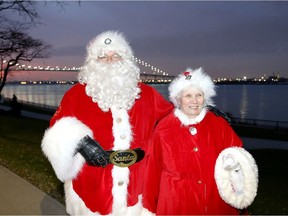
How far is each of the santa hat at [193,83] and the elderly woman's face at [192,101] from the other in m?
0.05

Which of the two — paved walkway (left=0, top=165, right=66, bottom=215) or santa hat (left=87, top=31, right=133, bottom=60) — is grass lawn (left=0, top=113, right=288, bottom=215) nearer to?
paved walkway (left=0, top=165, right=66, bottom=215)

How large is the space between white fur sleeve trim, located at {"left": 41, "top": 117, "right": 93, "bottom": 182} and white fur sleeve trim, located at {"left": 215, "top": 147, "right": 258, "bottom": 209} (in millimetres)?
1252

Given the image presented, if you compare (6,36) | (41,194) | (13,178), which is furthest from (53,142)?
(6,36)

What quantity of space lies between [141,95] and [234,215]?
1.46 m

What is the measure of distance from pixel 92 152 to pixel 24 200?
257 centimetres

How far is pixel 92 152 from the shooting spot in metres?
3.06

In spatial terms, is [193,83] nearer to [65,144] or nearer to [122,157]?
[122,157]

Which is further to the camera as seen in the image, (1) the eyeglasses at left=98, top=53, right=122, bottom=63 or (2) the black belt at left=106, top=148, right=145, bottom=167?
(1) the eyeglasses at left=98, top=53, right=122, bottom=63

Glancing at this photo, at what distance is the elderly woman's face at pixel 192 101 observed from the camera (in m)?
3.04

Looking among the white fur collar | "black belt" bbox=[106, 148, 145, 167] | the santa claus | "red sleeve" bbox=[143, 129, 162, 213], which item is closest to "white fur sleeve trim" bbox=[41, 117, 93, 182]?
the santa claus

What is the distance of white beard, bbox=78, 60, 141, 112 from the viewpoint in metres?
3.28

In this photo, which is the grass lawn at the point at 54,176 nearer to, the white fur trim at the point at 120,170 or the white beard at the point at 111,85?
the white fur trim at the point at 120,170

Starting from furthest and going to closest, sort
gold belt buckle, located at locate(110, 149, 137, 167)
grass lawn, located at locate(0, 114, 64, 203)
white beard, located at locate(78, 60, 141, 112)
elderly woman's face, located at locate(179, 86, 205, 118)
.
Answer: grass lawn, located at locate(0, 114, 64, 203), white beard, located at locate(78, 60, 141, 112), gold belt buckle, located at locate(110, 149, 137, 167), elderly woman's face, located at locate(179, 86, 205, 118)

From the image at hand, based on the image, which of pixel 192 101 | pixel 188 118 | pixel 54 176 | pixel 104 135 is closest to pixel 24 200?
pixel 54 176
